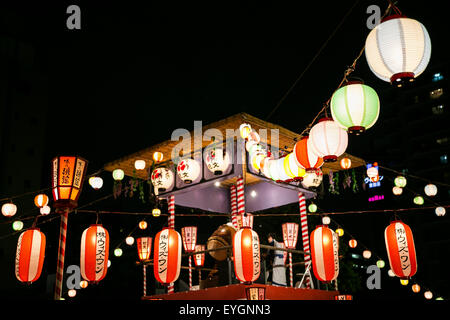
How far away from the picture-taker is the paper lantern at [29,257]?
32.7ft

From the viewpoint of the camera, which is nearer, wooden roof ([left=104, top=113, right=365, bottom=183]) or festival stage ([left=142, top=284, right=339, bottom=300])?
festival stage ([left=142, top=284, right=339, bottom=300])

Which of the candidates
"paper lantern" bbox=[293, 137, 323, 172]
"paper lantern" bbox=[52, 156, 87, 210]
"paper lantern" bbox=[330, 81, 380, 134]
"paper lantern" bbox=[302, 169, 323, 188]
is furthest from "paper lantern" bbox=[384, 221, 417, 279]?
"paper lantern" bbox=[52, 156, 87, 210]

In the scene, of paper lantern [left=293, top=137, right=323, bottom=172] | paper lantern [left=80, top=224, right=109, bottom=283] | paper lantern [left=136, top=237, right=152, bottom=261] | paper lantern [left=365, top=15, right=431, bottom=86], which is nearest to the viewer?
paper lantern [left=365, top=15, right=431, bottom=86]

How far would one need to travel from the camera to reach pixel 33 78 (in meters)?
39.2

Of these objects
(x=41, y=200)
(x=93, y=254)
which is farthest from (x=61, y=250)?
(x=41, y=200)

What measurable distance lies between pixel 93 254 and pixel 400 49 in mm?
8565

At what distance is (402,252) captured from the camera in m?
10.1

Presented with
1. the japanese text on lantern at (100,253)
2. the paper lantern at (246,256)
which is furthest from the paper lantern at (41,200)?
the paper lantern at (246,256)

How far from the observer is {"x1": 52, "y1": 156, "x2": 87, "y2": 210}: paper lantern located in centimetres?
933

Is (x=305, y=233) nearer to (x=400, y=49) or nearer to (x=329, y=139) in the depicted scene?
(x=329, y=139)

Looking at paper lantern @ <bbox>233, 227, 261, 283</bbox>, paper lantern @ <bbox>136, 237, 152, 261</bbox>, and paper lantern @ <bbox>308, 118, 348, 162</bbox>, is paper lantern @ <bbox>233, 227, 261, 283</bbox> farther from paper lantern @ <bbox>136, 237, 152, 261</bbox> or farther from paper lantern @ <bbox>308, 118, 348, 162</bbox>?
paper lantern @ <bbox>136, 237, 152, 261</bbox>

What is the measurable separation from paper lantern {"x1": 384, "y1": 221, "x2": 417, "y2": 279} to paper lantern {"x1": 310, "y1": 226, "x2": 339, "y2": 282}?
1332 millimetres
